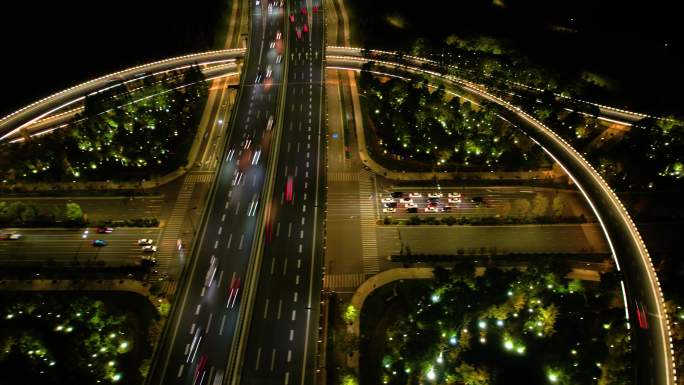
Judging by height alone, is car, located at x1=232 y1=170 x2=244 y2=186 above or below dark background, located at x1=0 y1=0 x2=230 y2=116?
below

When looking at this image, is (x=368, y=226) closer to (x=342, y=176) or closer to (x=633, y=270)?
(x=342, y=176)

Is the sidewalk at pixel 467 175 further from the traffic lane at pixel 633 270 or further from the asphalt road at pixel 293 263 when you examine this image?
the asphalt road at pixel 293 263

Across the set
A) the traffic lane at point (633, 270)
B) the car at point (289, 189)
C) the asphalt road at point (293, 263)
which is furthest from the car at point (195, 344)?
Answer: the traffic lane at point (633, 270)

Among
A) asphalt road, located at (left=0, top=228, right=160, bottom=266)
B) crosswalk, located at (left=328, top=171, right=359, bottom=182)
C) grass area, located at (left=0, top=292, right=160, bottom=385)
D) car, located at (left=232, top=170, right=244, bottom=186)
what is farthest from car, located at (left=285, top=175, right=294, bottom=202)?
grass area, located at (left=0, top=292, right=160, bottom=385)

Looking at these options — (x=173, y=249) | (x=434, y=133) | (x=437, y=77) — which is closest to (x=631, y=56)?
(x=437, y=77)

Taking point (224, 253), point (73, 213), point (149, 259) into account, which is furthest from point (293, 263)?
point (73, 213)

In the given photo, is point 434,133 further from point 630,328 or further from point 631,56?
point 631,56

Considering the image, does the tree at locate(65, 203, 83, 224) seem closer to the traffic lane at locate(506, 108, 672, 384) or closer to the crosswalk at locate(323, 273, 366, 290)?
the crosswalk at locate(323, 273, 366, 290)
